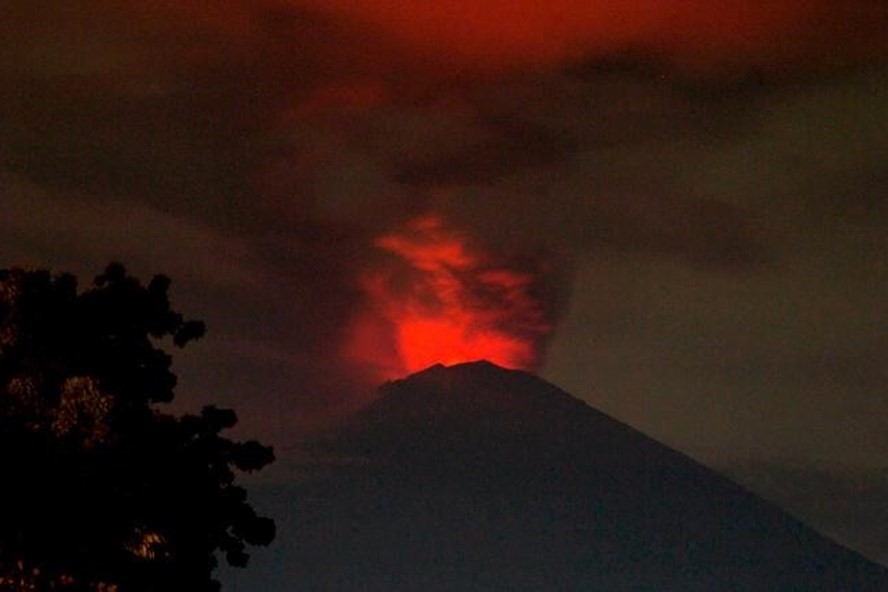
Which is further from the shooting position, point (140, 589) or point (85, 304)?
point (85, 304)

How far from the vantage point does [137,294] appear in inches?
1110

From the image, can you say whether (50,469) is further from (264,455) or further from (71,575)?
(264,455)

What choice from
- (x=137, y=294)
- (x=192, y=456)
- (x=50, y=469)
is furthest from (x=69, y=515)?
(x=137, y=294)

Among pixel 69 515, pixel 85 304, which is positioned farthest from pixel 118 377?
pixel 69 515

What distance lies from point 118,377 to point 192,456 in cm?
196

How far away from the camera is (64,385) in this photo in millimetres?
26344

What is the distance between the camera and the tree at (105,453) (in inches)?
998

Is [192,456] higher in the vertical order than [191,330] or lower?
lower

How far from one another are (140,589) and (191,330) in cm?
479

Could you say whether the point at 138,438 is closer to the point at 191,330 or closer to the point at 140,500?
the point at 140,500

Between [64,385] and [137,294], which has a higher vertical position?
[137,294]

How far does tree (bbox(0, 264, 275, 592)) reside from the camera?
25.4 m

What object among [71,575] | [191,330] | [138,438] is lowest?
[71,575]

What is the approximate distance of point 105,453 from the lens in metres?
25.8
